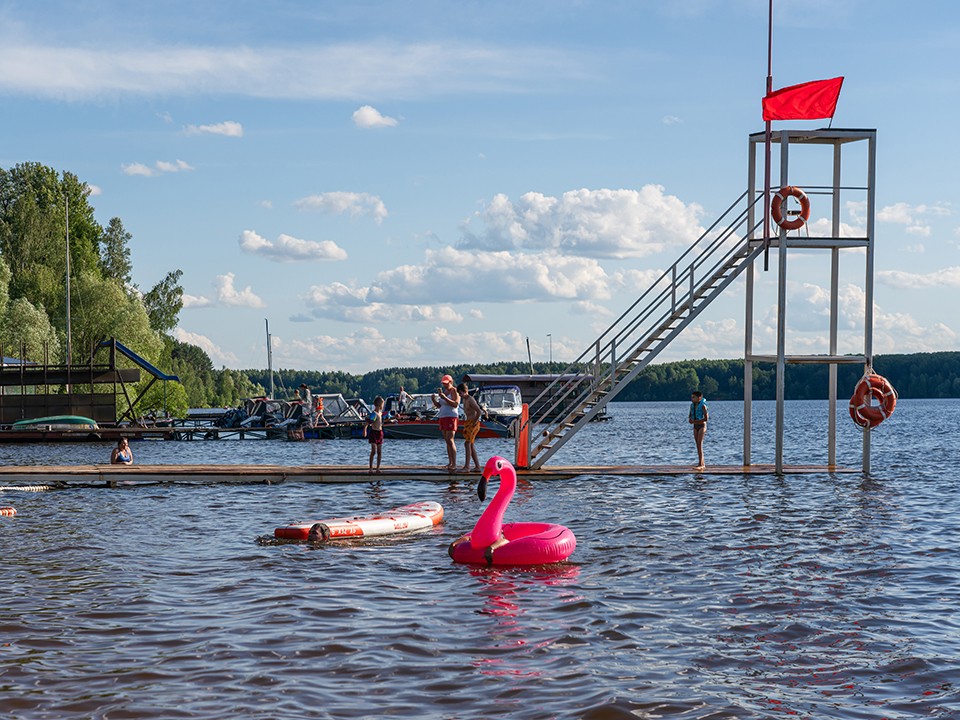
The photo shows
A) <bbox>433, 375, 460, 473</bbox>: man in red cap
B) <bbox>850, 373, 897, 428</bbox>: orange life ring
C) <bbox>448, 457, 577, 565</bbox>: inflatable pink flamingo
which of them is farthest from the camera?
<bbox>850, 373, 897, 428</bbox>: orange life ring

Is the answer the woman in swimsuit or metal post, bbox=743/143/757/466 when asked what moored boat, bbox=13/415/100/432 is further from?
metal post, bbox=743/143/757/466

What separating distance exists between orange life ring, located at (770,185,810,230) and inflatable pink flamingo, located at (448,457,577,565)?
1375cm

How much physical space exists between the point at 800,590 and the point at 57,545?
1190cm

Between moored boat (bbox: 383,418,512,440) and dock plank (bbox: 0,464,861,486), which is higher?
dock plank (bbox: 0,464,861,486)

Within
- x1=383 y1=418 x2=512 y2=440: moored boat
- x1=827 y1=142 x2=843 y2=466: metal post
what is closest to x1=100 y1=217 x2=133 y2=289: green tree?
x1=383 y1=418 x2=512 y2=440: moored boat

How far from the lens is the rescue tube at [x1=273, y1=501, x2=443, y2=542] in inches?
737

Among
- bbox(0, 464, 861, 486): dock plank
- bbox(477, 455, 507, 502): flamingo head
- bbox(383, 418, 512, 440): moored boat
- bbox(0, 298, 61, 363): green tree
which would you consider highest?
bbox(0, 298, 61, 363): green tree

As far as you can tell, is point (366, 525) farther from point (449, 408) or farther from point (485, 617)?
point (449, 408)

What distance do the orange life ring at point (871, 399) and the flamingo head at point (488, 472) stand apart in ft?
45.6

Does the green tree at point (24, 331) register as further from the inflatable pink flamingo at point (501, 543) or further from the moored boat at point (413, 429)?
the inflatable pink flamingo at point (501, 543)

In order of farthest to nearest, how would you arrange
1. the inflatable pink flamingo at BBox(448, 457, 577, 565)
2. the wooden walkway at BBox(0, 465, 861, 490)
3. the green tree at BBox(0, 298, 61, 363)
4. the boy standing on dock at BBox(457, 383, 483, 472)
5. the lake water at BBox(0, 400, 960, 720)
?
the green tree at BBox(0, 298, 61, 363) < the wooden walkway at BBox(0, 465, 861, 490) < the boy standing on dock at BBox(457, 383, 483, 472) < the inflatable pink flamingo at BBox(448, 457, 577, 565) < the lake water at BBox(0, 400, 960, 720)

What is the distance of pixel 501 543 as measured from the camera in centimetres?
1647

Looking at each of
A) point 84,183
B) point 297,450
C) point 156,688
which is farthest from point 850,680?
point 84,183

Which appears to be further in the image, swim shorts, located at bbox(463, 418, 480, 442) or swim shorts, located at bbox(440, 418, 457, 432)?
swim shorts, located at bbox(440, 418, 457, 432)
